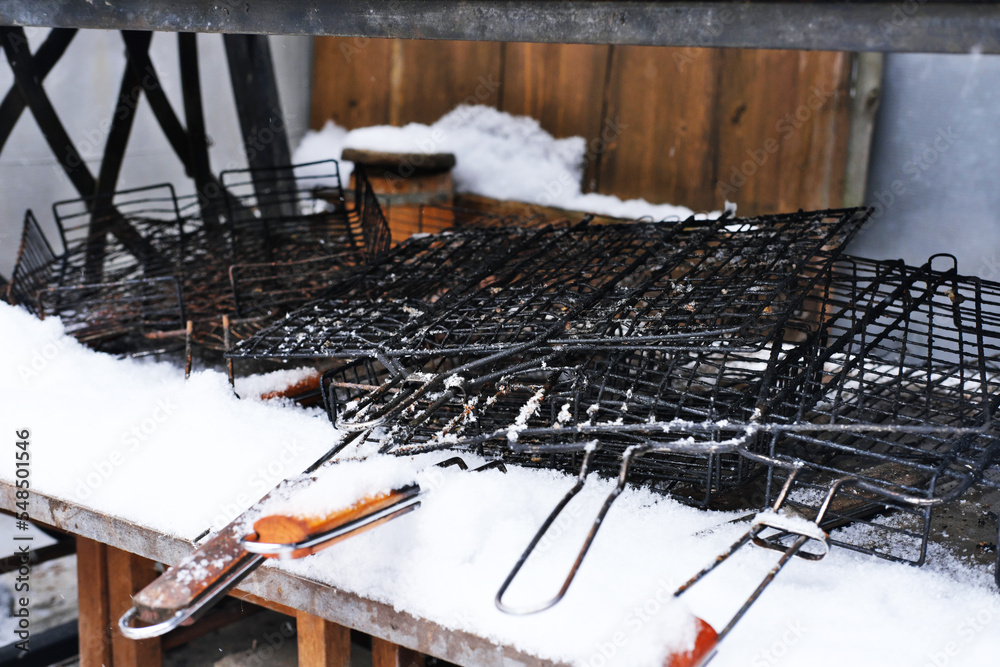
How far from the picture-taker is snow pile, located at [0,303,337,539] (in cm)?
135

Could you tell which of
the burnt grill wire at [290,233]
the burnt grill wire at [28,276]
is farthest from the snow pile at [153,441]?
the burnt grill wire at [290,233]

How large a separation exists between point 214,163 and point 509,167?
4.36 feet

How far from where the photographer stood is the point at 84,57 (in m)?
3.12

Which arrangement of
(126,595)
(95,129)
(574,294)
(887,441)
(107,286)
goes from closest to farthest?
1. (887,441)
2. (574,294)
3. (126,595)
4. (107,286)
5. (95,129)

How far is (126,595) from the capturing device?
5.81ft

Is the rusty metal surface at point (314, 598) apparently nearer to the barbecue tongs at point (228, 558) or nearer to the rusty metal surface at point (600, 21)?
the barbecue tongs at point (228, 558)

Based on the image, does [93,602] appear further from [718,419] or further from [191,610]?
[718,419]

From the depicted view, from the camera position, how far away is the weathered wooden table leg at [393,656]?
1.42 metres

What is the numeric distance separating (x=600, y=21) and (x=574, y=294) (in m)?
0.70

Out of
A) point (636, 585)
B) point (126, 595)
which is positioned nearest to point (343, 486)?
point (636, 585)

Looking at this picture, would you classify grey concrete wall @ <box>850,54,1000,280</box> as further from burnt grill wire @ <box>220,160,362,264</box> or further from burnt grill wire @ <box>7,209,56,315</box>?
burnt grill wire @ <box>7,209,56,315</box>

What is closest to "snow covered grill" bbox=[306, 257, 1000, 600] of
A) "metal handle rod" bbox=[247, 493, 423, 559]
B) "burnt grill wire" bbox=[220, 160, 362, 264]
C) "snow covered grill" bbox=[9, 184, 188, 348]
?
"metal handle rod" bbox=[247, 493, 423, 559]

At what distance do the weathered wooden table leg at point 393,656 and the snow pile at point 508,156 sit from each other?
2220mm

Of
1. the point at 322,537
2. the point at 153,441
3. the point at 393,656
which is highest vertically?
the point at 322,537
